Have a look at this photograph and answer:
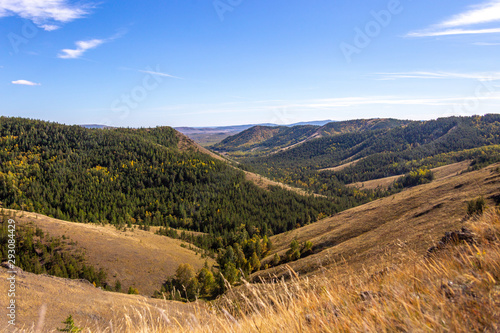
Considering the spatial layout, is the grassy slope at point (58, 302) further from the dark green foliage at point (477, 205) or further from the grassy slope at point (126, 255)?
the dark green foliage at point (477, 205)

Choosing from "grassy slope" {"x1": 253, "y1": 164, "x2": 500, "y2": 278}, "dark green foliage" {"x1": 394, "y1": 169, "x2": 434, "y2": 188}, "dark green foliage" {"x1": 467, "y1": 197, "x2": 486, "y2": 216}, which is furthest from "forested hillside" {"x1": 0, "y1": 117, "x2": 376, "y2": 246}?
"dark green foliage" {"x1": 467, "y1": 197, "x2": 486, "y2": 216}

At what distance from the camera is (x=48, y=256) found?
5909cm

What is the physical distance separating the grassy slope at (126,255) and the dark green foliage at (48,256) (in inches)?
85.8

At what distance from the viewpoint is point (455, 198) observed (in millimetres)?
44094

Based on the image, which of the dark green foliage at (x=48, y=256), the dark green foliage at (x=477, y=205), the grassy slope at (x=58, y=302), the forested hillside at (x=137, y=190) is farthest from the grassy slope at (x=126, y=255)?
the dark green foliage at (x=477, y=205)

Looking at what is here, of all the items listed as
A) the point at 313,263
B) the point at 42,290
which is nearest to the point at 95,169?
the point at 42,290

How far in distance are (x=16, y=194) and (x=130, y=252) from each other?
116425 millimetres

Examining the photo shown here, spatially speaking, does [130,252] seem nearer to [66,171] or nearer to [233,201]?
[233,201]

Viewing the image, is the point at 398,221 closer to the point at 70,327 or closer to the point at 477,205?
the point at 477,205

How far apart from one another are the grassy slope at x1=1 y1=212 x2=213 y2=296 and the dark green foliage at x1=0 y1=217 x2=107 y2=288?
218cm

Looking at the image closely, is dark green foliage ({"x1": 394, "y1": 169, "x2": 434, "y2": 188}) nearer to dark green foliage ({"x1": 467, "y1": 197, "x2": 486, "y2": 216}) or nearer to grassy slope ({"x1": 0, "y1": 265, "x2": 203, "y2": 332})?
dark green foliage ({"x1": 467, "y1": 197, "x2": 486, "y2": 216})

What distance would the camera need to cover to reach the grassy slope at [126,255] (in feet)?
194

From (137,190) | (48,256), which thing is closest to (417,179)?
(137,190)

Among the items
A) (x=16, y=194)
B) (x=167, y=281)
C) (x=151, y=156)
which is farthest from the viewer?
(x=151, y=156)
